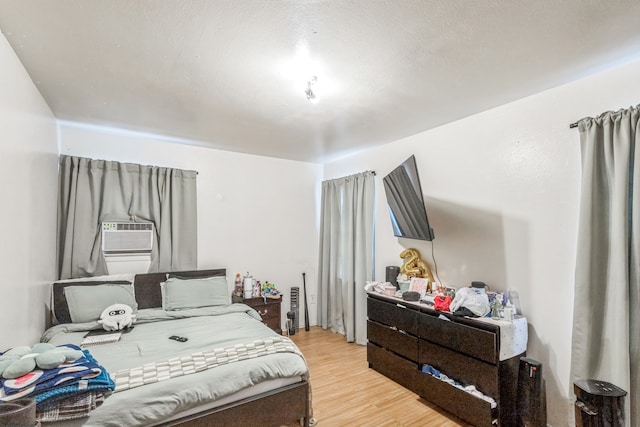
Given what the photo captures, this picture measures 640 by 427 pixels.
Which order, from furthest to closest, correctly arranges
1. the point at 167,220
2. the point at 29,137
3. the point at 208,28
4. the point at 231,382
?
1. the point at 167,220
2. the point at 29,137
3. the point at 231,382
4. the point at 208,28

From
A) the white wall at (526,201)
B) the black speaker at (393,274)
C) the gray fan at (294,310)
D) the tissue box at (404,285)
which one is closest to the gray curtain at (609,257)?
the white wall at (526,201)

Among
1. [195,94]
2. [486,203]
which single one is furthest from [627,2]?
[195,94]

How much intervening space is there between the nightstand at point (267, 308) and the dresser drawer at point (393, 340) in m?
1.26

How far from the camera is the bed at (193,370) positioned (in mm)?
1646

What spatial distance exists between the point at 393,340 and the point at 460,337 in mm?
765

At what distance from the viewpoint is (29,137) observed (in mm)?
2072

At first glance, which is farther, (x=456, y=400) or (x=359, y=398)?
(x=359, y=398)

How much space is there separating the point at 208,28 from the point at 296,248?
3.39 meters

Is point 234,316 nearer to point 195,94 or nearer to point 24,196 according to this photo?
point 24,196

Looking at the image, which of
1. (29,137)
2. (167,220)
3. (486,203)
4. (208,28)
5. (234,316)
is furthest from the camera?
(167,220)

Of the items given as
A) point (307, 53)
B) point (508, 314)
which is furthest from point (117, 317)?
point (508, 314)

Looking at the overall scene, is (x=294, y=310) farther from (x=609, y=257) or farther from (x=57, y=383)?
(x=609, y=257)

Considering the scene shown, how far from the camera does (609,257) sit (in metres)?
1.94

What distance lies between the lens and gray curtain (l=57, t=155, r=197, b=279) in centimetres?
306
